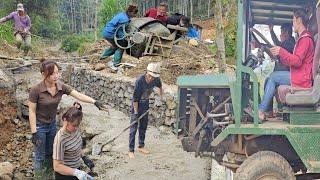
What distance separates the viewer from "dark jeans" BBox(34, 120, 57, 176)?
5.73 metres

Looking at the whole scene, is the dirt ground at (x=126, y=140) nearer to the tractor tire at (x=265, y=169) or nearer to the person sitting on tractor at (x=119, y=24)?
the person sitting on tractor at (x=119, y=24)

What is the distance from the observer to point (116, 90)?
40.9 feet

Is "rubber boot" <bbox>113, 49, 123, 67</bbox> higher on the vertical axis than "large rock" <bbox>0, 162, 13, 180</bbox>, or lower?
higher

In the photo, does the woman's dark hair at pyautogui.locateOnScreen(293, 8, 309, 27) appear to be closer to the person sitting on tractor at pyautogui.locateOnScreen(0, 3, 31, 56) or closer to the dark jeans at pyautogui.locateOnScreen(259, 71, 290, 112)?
the dark jeans at pyautogui.locateOnScreen(259, 71, 290, 112)

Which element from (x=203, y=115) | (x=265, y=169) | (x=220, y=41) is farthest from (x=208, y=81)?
(x=220, y=41)

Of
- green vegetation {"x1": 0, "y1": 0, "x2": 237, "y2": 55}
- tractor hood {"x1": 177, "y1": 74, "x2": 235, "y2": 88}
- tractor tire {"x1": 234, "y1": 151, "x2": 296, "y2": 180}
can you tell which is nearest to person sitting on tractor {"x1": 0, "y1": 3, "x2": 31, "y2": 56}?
green vegetation {"x1": 0, "y1": 0, "x2": 237, "y2": 55}

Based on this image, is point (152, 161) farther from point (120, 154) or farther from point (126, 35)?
point (126, 35)

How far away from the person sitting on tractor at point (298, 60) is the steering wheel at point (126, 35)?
8125 millimetres

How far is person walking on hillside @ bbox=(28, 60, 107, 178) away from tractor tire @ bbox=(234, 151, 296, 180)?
203 cm

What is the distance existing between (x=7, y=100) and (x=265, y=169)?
8157 millimetres

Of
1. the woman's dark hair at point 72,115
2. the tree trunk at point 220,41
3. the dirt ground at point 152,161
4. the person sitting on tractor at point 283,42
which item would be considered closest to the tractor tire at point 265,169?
the person sitting on tractor at point 283,42

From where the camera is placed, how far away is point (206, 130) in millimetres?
5539

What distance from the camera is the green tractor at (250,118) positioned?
15.8 ft

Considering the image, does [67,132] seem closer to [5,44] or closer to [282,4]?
[282,4]
